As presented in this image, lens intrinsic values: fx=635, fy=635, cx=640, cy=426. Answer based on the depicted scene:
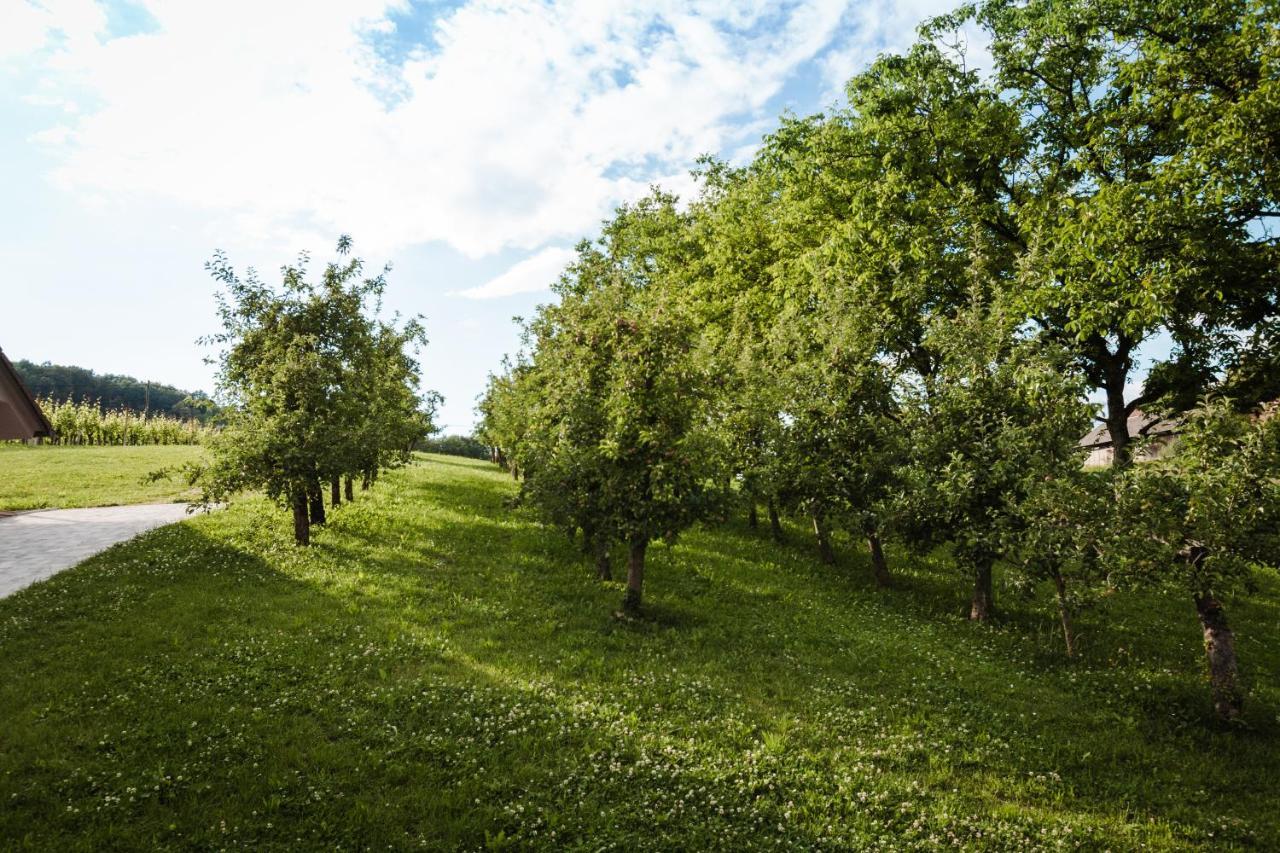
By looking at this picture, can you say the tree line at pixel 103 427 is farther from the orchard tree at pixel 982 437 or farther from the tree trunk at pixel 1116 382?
the tree trunk at pixel 1116 382

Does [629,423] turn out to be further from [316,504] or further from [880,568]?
[316,504]

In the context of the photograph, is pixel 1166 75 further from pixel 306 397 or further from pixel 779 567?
pixel 306 397

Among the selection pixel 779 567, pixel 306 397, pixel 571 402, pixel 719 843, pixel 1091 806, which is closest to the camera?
pixel 719 843

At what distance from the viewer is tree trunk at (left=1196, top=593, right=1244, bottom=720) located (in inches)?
453

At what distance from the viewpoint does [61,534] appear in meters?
20.1

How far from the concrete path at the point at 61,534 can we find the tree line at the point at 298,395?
3.65 metres

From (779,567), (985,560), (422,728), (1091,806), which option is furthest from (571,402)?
(1091,806)

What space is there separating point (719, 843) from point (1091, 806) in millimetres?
5568

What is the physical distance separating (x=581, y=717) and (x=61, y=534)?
65.7ft

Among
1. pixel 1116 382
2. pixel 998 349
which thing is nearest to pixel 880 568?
pixel 998 349

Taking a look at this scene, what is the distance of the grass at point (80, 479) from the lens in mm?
26547

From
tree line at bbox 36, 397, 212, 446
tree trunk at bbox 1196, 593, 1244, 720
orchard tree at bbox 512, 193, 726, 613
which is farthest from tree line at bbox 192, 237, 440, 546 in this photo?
tree line at bbox 36, 397, 212, 446

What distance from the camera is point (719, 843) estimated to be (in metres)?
7.52

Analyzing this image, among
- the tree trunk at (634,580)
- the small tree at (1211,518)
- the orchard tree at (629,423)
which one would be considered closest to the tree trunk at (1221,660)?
the small tree at (1211,518)
